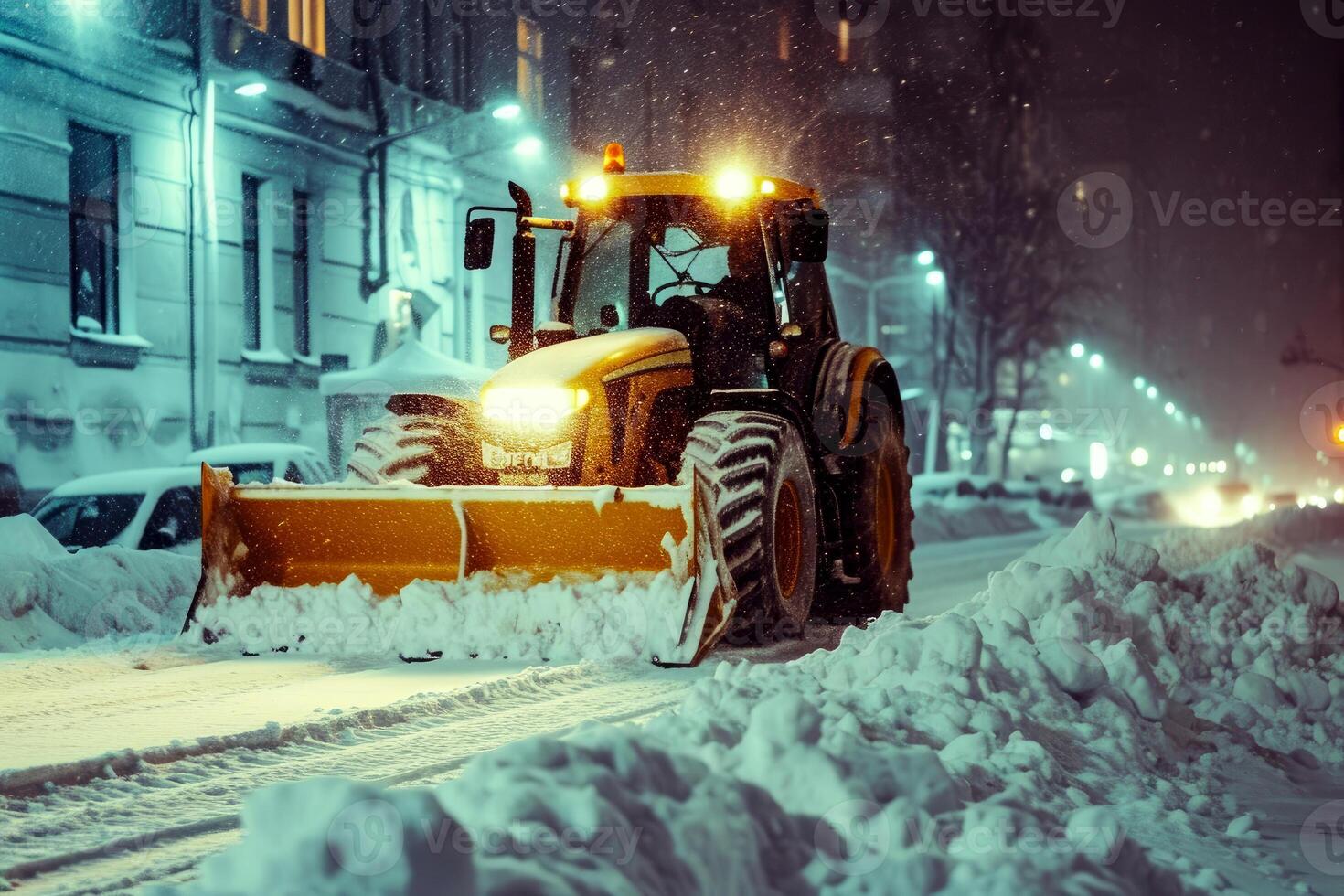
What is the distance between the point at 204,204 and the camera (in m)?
19.4

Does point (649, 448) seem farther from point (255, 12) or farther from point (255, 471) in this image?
point (255, 12)

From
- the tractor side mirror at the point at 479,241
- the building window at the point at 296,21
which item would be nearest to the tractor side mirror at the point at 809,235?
the tractor side mirror at the point at 479,241

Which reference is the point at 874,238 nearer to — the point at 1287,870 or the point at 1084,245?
the point at 1084,245

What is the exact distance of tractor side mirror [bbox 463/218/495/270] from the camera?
8305 mm

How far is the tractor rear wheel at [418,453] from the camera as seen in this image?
8039 millimetres

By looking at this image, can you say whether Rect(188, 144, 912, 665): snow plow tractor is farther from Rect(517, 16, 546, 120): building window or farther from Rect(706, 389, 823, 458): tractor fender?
Rect(517, 16, 546, 120): building window

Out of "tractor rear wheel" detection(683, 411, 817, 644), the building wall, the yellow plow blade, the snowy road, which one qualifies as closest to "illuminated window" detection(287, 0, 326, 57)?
the building wall

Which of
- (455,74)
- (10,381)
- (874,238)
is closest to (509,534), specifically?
(10,381)

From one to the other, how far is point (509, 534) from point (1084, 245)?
36291 millimetres

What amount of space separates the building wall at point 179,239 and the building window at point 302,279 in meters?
0.12

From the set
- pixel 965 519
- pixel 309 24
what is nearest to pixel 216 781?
pixel 309 24

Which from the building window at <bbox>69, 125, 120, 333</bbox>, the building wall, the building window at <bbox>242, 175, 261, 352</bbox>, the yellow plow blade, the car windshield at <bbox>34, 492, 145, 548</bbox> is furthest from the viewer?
the building window at <bbox>242, 175, 261, 352</bbox>

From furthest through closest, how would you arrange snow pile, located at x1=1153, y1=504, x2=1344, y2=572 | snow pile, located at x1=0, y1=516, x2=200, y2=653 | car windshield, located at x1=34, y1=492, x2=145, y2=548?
snow pile, located at x1=1153, y1=504, x2=1344, y2=572
car windshield, located at x1=34, y1=492, x2=145, y2=548
snow pile, located at x1=0, y1=516, x2=200, y2=653

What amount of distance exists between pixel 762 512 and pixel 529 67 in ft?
79.0
